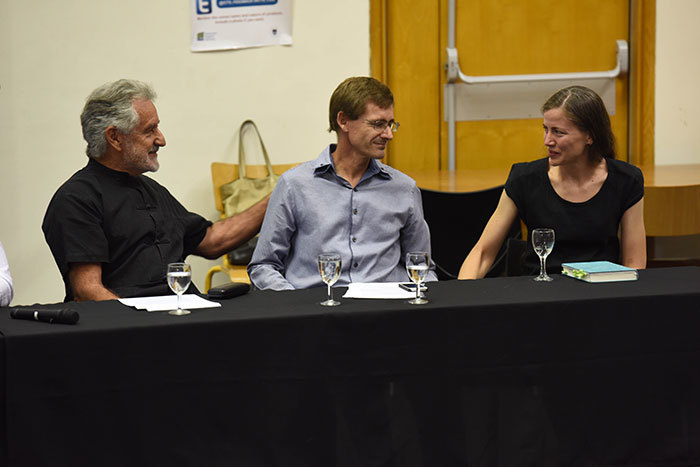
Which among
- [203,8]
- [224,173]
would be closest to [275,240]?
[224,173]

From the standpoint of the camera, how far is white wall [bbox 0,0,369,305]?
159 inches

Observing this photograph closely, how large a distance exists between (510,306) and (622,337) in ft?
0.92

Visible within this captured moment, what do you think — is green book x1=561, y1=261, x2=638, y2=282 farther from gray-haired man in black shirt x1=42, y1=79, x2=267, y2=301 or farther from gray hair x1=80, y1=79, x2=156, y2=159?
gray hair x1=80, y1=79, x2=156, y2=159

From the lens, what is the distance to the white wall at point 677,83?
4168 millimetres

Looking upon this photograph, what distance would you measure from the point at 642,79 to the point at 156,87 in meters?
2.53

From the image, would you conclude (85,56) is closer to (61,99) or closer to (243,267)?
(61,99)

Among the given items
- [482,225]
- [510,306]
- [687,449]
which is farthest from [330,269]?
[482,225]

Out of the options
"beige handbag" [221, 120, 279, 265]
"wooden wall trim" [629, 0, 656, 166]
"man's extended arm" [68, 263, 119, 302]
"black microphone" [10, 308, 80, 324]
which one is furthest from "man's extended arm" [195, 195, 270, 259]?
"wooden wall trim" [629, 0, 656, 166]

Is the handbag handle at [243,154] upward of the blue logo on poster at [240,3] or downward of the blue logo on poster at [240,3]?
downward

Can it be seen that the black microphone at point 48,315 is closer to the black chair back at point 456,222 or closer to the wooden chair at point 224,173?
the black chair back at point 456,222

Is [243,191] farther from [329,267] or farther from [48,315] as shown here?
[48,315]

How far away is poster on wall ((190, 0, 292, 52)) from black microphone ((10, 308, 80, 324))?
8.60 feet

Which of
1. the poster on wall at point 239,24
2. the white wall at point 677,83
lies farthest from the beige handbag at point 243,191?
the white wall at point 677,83

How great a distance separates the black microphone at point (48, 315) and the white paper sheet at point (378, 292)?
2.03 feet
